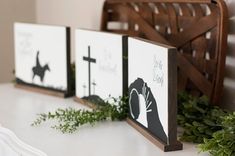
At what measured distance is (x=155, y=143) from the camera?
3.05 ft

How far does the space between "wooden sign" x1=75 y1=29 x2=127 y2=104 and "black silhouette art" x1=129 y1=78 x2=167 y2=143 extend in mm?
84

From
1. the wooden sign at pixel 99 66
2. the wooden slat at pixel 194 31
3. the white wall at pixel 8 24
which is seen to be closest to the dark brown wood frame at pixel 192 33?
the wooden slat at pixel 194 31

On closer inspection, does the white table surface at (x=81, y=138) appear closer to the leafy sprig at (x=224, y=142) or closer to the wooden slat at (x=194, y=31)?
the leafy sprig at (x=224, y=142)

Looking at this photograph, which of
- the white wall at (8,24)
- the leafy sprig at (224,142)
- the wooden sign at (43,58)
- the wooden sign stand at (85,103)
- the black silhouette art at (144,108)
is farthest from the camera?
the white wall at (8,24)

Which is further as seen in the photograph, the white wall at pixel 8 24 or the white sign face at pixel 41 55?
the white wall at pixel 8 24

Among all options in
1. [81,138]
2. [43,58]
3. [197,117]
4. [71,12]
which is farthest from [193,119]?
[71,12]

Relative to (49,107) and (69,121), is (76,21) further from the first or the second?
(69,121)

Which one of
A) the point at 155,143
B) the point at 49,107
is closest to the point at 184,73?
the point at 155,143

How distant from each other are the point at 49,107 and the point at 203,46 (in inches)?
19.4

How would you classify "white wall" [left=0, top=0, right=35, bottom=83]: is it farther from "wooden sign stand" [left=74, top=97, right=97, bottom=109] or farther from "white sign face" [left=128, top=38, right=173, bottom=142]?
"white sign face" [left=128, top=38, right=173, bottom=142]

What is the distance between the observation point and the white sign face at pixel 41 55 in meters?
1.38

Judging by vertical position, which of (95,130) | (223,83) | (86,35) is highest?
(86,35)

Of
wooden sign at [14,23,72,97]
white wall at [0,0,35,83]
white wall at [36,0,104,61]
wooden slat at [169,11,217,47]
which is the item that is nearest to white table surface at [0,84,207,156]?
wooden sign at [14,23,72,97]

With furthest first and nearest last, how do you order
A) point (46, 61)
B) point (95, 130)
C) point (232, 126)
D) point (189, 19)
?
point (46, 61)
point (189, 19)
point (95, 130)
point (232, 126)
